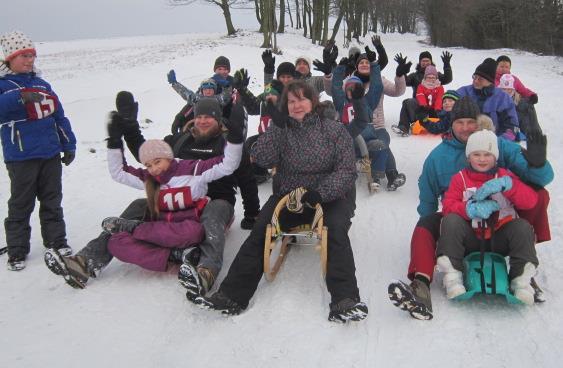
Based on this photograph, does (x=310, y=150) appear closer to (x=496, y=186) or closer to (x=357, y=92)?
(x=357, y=92)

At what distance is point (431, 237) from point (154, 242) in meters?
2.11

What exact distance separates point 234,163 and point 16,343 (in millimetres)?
1968

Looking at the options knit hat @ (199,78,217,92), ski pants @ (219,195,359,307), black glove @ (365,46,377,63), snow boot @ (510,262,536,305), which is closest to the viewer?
snow boot @ (510,262,536,305)

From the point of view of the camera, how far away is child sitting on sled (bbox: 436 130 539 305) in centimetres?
295

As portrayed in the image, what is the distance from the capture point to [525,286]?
9.41 feet

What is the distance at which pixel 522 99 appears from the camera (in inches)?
282

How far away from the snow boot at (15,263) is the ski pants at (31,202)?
0.11 feet

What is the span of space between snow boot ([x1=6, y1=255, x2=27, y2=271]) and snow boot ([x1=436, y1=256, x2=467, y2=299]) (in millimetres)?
3418

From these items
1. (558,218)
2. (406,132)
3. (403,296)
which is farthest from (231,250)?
(406,132)

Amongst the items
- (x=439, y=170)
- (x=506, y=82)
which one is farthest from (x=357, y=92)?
(x=506, y=82)

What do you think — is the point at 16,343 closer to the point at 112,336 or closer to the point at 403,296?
the point at 112,336

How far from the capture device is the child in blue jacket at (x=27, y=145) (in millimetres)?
3816

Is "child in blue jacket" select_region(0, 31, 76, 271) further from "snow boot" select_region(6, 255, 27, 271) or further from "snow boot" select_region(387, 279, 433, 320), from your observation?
"snow boot" select_region(387, 279, 433, 320)

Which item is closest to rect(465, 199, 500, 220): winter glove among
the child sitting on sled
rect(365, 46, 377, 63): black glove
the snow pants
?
the child sitting on sled
